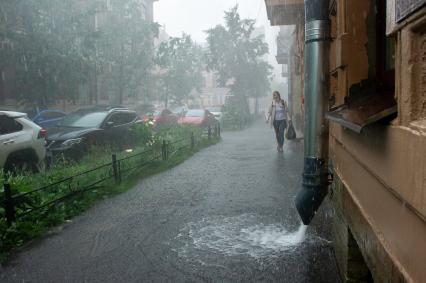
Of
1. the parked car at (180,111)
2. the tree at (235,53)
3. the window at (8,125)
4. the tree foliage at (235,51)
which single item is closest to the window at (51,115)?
the window at (8,125)

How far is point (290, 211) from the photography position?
21.4ft

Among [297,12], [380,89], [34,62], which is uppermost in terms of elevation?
[297,12]

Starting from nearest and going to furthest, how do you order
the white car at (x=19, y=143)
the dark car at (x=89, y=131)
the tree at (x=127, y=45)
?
the white car at (x=19, y=143) < the dark car at (x=89, y=131) < the tree at (x=127, y=45)

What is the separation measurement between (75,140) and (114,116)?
2.42 metres

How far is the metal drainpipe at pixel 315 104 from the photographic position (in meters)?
4.06

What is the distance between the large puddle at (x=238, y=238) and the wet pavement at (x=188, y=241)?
0.01 meters

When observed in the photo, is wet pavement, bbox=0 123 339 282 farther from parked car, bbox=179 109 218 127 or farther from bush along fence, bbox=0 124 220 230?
parked car, bbox=179 109 218 127

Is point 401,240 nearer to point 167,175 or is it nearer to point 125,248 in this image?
point 125,248

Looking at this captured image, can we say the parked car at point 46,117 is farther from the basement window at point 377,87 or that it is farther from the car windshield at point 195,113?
the basement window at point 377,87

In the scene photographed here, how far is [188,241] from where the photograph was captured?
5.29m

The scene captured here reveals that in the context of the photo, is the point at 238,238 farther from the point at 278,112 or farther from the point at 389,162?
the point at 278,112

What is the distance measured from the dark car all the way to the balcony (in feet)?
20.0

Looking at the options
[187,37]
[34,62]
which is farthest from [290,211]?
[187,37]

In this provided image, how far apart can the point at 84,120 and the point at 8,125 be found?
397cm
